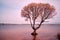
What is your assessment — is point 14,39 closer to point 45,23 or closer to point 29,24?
point 29,24

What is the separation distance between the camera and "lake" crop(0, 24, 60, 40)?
1.41 metres

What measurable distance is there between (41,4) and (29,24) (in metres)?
0.28

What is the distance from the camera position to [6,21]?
4.62ft

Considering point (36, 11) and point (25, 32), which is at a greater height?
point (36, 11)

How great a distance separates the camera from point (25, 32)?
1.42 m

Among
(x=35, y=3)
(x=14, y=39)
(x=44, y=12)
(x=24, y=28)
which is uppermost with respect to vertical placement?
(x=35, y=3)

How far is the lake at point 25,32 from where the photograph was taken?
4.63ft

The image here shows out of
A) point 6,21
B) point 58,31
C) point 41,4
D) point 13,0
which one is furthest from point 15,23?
point 58,31

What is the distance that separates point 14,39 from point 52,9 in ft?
1.90

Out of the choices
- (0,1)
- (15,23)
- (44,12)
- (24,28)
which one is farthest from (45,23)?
(0,1)

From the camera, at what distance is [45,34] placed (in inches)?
56.6

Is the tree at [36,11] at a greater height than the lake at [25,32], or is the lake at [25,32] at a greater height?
the tree at [36,11]

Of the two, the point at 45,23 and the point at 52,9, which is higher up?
the point at 52,9

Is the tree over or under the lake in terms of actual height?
over
